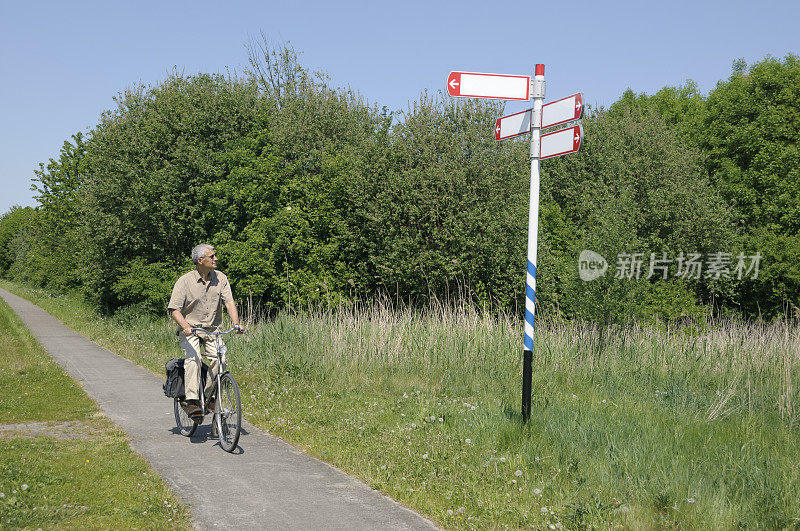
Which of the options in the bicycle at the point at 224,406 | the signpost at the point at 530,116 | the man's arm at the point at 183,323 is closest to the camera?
the signpost at the point at 530,116

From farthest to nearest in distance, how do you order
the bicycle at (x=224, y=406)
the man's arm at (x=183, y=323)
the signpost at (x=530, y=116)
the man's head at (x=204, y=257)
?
1. the man's head at (x=204, y=257)
2. the man's arm at (x=183, y=323)
3. the bicycle at (x=224, y=406)
4. the signpost at (x=530, y=116)

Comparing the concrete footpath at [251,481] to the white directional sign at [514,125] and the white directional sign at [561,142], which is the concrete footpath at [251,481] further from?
the white directional sign at [514,125]

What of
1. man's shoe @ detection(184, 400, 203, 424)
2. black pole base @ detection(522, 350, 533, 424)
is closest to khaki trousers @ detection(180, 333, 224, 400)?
man's shoe @ detection(184, 400, 203, 424)

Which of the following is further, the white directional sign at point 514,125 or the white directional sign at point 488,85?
the white directional sign at point 514,125

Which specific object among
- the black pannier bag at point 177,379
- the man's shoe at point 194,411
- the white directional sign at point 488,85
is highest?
the white directional sign at point 488,85

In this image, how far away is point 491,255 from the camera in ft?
81.3

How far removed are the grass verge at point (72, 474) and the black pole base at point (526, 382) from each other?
3230 mm

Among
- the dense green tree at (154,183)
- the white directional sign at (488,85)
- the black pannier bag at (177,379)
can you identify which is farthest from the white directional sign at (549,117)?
the dense green tree at (154,183)

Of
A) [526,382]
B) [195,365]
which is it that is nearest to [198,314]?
[195,365]

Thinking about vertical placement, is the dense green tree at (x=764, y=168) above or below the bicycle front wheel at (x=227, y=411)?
above

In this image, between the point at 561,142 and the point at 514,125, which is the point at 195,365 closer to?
the point at 514,125

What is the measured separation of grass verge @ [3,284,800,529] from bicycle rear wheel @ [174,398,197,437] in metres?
0.88

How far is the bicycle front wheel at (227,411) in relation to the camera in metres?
6.61

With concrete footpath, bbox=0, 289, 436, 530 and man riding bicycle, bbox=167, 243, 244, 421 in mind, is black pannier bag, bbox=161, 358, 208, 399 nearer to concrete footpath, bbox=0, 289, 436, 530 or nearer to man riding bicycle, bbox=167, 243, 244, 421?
man riding bicycle, bbox=167, 243, 244, 421
